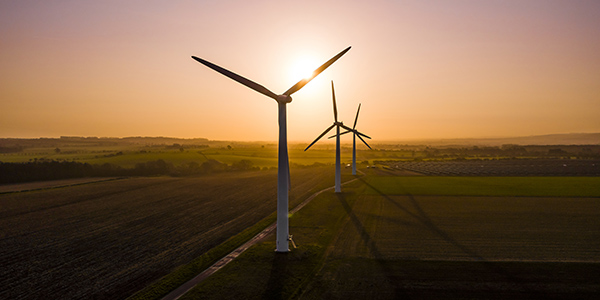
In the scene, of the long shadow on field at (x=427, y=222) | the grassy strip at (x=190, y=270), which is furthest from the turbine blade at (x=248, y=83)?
the long shadow on field at (x=427, y=222)

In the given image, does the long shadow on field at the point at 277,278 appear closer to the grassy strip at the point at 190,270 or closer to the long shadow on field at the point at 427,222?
the grassy strip at the point at 190,270

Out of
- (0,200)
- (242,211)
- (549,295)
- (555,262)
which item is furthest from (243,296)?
(0,200)

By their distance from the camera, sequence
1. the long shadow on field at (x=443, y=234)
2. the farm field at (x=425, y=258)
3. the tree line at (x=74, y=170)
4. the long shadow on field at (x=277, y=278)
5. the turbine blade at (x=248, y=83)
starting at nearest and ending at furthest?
the long shadow on field at (x=277, y=278) < the farm field at (x=425, y=258) < the long shadow on field at (x=443, y=234) < the turbine blade at (x=248, y=83) < the tree line at (x=74, y=170)

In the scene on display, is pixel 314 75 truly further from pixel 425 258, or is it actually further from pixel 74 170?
pixel 74 170

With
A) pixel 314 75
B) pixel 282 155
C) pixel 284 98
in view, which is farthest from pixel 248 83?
pixel 282 155

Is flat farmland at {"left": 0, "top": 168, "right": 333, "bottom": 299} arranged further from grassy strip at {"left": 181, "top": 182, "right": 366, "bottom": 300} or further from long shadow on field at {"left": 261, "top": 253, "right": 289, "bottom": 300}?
long shadow on field at {"left": 261, "top": 253, "right": 289, "bottom": 300}

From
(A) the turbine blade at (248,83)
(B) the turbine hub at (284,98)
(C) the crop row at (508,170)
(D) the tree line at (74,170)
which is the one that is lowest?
(C) the crop row at (508,170)

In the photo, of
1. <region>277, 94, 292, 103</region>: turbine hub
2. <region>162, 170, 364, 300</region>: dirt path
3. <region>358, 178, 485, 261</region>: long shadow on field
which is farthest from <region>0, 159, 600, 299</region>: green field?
<region>277, 94, 292, 103</region>: turbine hub

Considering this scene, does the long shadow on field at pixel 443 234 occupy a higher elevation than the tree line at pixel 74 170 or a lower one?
lower
